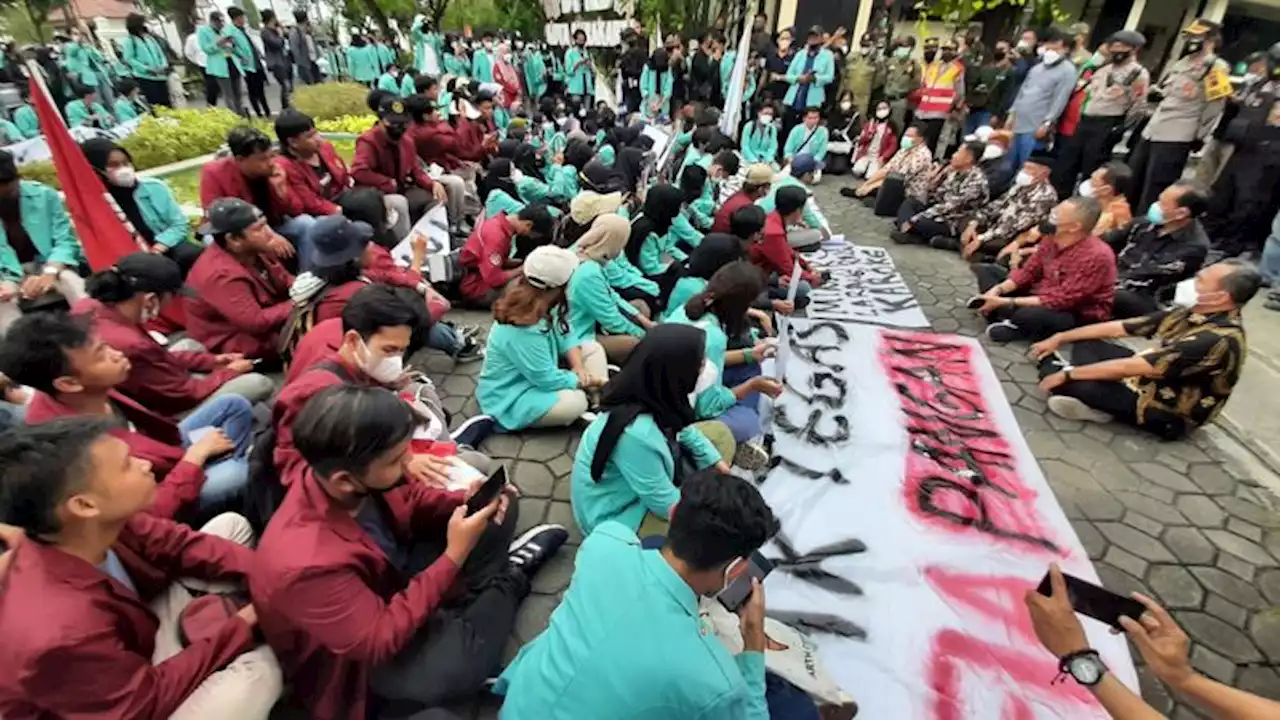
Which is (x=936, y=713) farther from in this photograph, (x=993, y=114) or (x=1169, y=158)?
(x=993, y=114)

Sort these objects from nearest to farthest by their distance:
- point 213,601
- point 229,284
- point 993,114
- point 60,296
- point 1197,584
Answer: point 213,601
point 1197,584
point 229,284
point 60,296
point 993,114

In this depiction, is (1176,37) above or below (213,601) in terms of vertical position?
above

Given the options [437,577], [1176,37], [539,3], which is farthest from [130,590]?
[539,3]

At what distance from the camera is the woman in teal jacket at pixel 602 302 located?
4.98m

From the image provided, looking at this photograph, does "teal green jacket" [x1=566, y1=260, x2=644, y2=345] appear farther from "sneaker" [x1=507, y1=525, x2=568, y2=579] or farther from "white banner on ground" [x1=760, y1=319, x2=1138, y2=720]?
"sneaker" [x1=507, y1=525, x2=568, y2=579]

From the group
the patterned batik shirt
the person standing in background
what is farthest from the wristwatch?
the person standing in background

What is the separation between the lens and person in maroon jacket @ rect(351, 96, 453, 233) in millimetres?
7324

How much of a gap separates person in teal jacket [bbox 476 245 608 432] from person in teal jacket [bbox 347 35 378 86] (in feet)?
52.3

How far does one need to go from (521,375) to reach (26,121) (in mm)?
11795

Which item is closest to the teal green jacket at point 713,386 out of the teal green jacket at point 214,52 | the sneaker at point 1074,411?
the sneaker at point 1074,411

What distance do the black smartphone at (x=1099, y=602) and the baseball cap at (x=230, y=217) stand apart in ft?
16.4

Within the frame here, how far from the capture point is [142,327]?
12.2 ft

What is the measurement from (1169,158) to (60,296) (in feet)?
38.7

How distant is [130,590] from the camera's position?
222 cm
